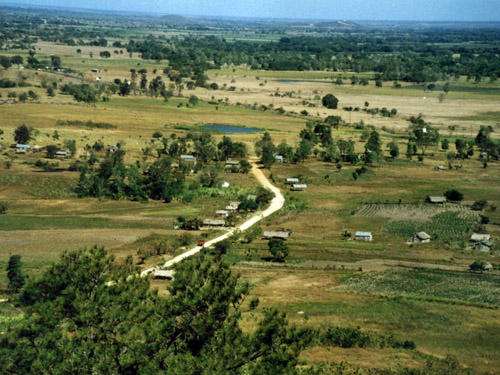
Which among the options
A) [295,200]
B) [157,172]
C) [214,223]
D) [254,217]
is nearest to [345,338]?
[214,223]

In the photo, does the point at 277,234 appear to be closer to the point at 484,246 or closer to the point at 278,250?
the point at 278,250

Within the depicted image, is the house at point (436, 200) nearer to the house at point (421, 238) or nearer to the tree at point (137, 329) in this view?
the house at point (421, 238)

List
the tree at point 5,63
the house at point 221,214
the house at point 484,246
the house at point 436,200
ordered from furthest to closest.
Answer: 1. the tree at point 5,63
2. the house at point 436,200
3. the house at point 221,214
4. the house at point 484,246

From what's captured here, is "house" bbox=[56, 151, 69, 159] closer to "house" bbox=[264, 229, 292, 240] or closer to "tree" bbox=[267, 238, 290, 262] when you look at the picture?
"house" bbox=[264, 229, 292, 240]

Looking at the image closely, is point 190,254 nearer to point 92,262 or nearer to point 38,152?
point 92,262

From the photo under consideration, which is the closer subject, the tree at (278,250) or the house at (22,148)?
the tree at (278,250)

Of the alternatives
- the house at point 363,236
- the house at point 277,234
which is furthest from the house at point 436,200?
the house at point 277,234
